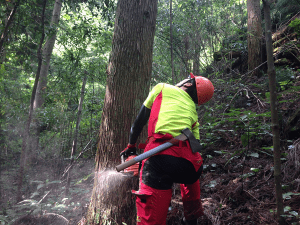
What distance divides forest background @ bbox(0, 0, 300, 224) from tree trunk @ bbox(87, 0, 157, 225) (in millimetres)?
107

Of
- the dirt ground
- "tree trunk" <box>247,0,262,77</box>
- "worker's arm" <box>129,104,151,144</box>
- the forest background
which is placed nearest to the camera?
"worker's arm" <box>129,104,151,144</box>

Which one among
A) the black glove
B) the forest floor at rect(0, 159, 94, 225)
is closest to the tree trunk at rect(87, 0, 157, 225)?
the black glove

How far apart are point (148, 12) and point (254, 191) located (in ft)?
9.69

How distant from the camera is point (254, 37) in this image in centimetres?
663

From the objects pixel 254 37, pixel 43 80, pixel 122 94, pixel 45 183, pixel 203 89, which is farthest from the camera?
pixel 43 80

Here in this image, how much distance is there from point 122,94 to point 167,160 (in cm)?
122

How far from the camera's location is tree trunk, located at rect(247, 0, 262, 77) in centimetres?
661

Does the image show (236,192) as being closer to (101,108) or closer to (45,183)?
(45,183)

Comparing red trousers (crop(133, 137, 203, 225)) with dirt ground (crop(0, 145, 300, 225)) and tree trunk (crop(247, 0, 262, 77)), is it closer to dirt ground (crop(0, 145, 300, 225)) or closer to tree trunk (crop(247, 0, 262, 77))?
dirt ground (crop(0, 145, 300, 225))


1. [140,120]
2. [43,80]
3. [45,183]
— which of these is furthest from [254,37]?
[43,80]

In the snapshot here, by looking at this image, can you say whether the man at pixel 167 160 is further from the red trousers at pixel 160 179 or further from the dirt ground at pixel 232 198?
the dirt ground at pixel 232 198

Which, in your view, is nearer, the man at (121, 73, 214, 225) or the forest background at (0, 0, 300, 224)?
the man at (121, 73, 214, 225)

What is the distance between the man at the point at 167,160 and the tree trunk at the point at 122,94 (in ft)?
1.69

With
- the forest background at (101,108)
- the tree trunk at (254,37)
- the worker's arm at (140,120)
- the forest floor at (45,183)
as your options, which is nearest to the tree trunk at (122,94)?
the forest background at (101,108)
